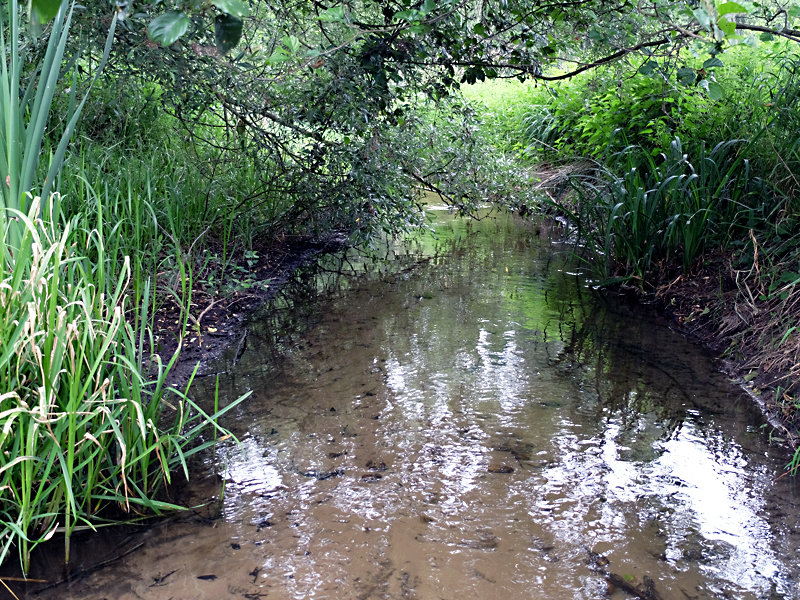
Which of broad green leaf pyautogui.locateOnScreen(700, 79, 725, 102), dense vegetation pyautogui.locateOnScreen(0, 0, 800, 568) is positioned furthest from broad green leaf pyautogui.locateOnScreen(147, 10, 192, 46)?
broad green leaf pyautogui.locateOnScreen(700, 79, 725, 102)

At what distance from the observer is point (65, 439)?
1.85m

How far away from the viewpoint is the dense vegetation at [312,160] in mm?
1913

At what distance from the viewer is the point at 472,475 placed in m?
2.38

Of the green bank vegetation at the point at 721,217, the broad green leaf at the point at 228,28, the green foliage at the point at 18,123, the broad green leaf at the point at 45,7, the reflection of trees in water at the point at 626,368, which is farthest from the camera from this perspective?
the green bank vegetation at the point at 721,217

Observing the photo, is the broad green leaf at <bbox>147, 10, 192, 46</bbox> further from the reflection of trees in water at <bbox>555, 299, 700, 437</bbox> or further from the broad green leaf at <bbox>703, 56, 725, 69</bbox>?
the reflection of trees in water at <bbox>555, 299, 700, 437</bbox>

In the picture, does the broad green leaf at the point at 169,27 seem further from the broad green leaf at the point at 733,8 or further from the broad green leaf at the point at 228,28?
the broad green leaf at the point at 733,8

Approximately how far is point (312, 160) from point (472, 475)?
9.77 ft

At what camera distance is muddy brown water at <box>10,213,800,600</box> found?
1.87 metres

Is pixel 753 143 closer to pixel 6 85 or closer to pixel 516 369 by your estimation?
pixel 516 369

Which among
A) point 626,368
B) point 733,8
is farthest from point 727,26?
point 626,368

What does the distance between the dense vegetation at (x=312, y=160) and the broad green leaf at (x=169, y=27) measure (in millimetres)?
503

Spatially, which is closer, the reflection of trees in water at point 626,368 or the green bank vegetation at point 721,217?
the reflection of trees in water at point 626,368

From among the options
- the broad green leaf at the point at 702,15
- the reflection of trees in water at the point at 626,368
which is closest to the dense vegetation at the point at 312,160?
the broad green leaf at the point at 702,15

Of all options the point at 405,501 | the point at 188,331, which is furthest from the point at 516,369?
the point at 188,331
